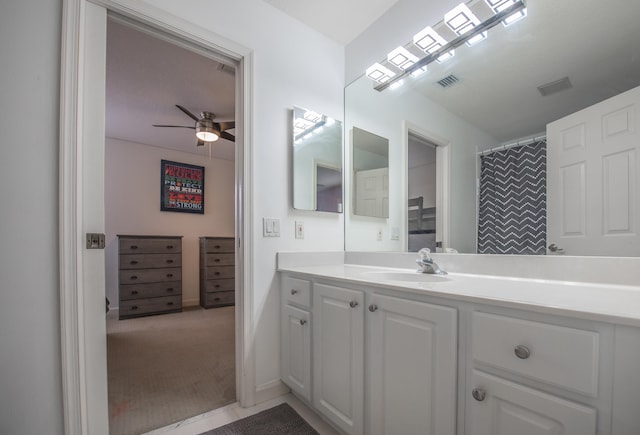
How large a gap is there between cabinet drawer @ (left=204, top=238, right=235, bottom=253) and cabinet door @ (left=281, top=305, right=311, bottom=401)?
2.75 meters

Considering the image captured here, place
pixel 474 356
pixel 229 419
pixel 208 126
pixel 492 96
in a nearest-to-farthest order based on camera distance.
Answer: pixel 474 356, pixel 492 96, pixel 229 419, pixel 208 126

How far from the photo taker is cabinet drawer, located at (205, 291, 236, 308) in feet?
13.1

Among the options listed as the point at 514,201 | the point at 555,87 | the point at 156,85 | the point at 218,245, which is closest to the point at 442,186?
the point at 514,201

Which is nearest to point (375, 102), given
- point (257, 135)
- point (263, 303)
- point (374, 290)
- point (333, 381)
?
point (257, 135)

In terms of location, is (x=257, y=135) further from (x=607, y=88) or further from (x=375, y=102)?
(x=607, y=88)

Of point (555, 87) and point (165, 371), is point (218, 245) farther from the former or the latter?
point (555, 87)

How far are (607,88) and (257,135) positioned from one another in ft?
5.22

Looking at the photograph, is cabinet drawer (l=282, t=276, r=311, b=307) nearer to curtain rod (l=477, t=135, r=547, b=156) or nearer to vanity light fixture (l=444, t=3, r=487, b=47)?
curtain rod (l=477, t=135, r=547, b=156)

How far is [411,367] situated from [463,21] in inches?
66.2

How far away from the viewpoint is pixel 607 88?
100cm

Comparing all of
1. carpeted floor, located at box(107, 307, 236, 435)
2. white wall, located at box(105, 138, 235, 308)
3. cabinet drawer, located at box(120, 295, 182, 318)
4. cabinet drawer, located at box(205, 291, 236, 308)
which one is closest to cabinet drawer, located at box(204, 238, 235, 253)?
white wall, located at box(105, 138, 235, 308)

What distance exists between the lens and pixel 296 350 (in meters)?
1.53

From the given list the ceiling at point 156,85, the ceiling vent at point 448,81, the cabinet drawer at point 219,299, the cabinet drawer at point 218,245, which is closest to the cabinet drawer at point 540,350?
the ceiling vent at point 448,81

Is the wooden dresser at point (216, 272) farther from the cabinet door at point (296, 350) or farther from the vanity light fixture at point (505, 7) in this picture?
the vanity light fixture at point (505, 7)
